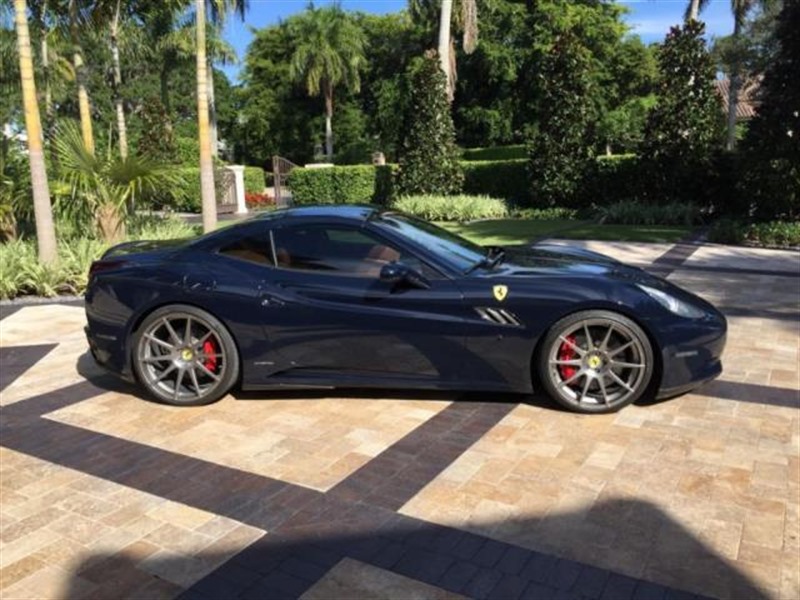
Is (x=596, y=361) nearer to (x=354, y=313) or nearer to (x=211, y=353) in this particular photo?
(x=354, y=313)

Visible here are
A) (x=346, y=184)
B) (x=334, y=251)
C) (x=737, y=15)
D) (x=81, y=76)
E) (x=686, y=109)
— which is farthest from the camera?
(x=737, y=15)

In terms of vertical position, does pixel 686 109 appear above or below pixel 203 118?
above

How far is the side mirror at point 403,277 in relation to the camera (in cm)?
436

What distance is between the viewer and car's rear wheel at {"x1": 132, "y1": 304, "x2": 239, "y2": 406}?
15.2ft

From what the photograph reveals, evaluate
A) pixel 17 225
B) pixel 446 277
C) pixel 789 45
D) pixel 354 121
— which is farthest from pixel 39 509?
pixel 354 121

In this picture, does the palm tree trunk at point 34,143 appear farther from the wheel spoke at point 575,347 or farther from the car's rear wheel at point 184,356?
the wheel spoke at point 575,347

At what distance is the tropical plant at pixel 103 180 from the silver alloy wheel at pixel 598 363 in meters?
7.92

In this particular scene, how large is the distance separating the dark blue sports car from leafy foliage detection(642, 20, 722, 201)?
44.2ft

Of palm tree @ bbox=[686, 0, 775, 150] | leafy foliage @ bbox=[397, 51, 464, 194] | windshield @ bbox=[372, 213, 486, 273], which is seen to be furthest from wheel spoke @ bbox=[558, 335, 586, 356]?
palm tree @ bbox=[686, 0, 775, 150]

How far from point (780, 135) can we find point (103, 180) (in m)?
12.5

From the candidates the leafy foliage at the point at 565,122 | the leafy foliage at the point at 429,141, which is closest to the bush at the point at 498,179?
the leafy foliage at the point at 429,141

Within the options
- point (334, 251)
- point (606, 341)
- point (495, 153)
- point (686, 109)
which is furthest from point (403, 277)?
point (495, 153)

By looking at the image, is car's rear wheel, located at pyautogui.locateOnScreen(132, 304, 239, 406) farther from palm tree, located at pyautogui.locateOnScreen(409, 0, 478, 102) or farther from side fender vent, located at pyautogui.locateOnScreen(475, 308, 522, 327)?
palm tree, located at pyautogui.locateOnScreen(409, 0, 478, 102)

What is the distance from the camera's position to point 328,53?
41312mm
